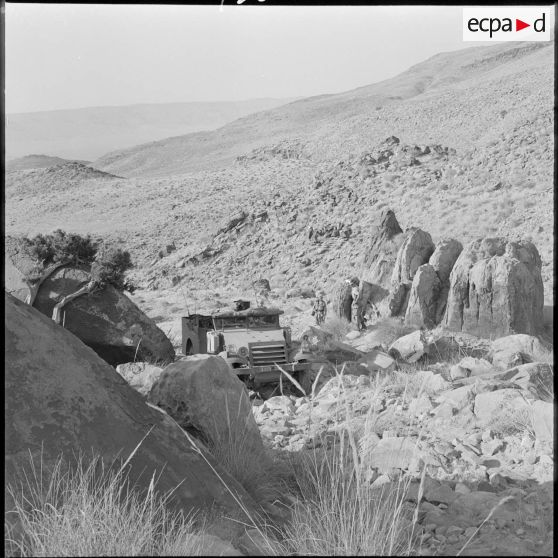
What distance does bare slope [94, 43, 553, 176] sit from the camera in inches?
1909

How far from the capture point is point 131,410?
199 inches

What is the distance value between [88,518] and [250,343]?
9296 millimetres

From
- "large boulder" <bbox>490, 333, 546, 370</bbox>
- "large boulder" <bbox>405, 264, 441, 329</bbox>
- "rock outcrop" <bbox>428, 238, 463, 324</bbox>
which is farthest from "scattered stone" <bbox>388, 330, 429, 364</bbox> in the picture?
"rock outcrop" <bbox>428, 238, 463, 324</bbox>

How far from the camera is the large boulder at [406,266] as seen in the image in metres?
19.7

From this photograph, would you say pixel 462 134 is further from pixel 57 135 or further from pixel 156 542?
pixel 57 135

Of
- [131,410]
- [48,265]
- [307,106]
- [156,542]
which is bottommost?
[156,542]

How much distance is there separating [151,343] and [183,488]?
10340 millimetres

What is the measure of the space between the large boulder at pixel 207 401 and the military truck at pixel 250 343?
18.0 feet

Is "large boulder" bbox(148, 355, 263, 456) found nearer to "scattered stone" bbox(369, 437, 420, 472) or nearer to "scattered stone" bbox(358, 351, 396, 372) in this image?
"scattered stone" bbox(369, 437, 420, 472)

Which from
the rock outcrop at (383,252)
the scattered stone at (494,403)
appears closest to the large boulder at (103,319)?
the scattered stone at (494,403)

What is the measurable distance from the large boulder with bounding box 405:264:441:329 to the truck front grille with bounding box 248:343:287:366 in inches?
254

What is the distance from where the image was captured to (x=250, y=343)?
43.2 feet

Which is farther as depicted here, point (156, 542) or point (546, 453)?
point (546, 453)

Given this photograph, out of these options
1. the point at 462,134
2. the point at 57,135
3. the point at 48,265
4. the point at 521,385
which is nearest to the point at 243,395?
the point at 521,385
